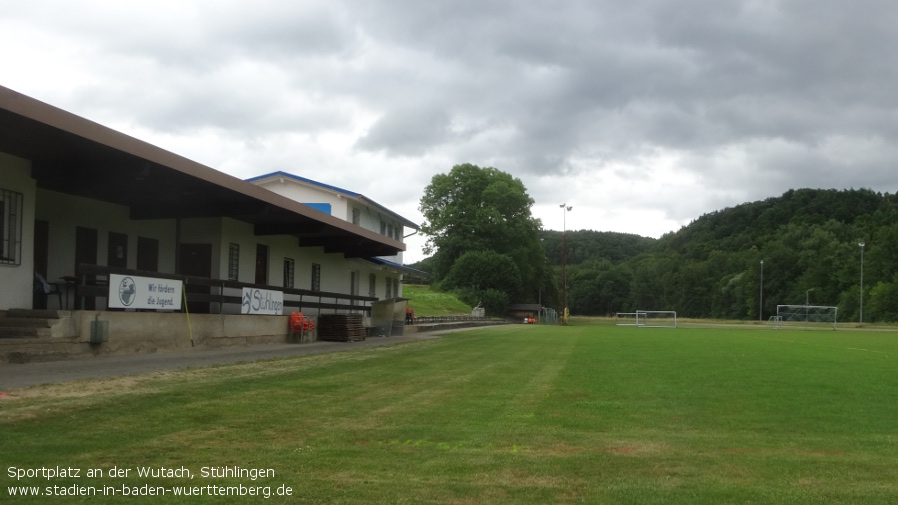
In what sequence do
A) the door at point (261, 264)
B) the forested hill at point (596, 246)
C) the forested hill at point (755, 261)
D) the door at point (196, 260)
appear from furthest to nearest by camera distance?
the forested hill at point (596, 246)
the forested hill at point (755, 261)
the door at point (261, 264)
the door at point (196, 260)

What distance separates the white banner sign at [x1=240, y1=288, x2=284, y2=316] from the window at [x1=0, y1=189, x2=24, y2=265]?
7.76 metres

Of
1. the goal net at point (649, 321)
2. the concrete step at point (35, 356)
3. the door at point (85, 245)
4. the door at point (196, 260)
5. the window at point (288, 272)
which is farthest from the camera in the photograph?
the goal net at point (649, 321)

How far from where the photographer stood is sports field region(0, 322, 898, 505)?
5719 millimetres

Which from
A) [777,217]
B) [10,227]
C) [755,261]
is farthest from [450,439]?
[777,217]

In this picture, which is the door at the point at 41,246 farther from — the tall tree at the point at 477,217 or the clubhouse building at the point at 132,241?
the tall tree at the point at 477,217

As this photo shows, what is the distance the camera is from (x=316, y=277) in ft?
111

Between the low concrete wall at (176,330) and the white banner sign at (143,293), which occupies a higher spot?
the white banner sign at (143,293)

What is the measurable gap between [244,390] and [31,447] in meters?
4.50

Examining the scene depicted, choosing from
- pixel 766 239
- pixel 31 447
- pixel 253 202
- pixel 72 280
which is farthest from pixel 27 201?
pixel 766 239

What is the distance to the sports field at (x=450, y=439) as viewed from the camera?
5719 millimetres

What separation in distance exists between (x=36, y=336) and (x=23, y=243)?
2744 millimetres

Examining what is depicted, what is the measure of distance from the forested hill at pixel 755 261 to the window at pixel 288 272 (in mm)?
82513

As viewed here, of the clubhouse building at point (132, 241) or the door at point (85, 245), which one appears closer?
the clubhouse building at point (132, 241)

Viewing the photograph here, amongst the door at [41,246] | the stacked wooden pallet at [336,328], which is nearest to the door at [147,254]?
the door at [41,246]
